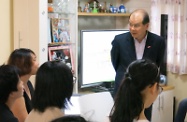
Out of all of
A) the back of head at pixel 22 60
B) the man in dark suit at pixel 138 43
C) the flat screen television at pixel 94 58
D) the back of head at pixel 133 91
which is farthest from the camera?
the flat screen television at pixel 94 58

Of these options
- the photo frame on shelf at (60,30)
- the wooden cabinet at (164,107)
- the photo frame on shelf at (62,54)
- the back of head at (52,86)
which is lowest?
the wooden cabinet at (164,107)

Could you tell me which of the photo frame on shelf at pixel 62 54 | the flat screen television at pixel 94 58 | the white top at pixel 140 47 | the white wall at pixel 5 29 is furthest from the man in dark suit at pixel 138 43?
the white wall at pixel 5 29

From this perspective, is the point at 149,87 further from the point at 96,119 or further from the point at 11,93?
the point at 11,93

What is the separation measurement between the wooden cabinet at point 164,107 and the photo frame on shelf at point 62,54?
3.82 ft

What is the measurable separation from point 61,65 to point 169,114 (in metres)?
2.55

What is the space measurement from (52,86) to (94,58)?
207 cm

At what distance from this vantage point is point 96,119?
2117 millimetres

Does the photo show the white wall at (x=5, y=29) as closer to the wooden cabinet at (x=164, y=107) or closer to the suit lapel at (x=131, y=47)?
the suit lapel at (x=131, y=47)

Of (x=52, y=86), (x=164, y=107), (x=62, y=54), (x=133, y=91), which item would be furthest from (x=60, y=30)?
(x=133, y=91)

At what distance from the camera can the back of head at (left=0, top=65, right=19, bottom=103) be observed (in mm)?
1877

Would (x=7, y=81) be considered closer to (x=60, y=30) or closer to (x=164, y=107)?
(x=60, y=30)

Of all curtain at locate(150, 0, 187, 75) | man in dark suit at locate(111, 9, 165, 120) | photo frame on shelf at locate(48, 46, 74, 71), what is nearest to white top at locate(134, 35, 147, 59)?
man in dark suit at locate(111, 9, 165, 120)

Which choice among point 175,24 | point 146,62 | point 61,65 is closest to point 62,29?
point 175,24

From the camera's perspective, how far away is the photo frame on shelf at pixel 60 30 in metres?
3.36
